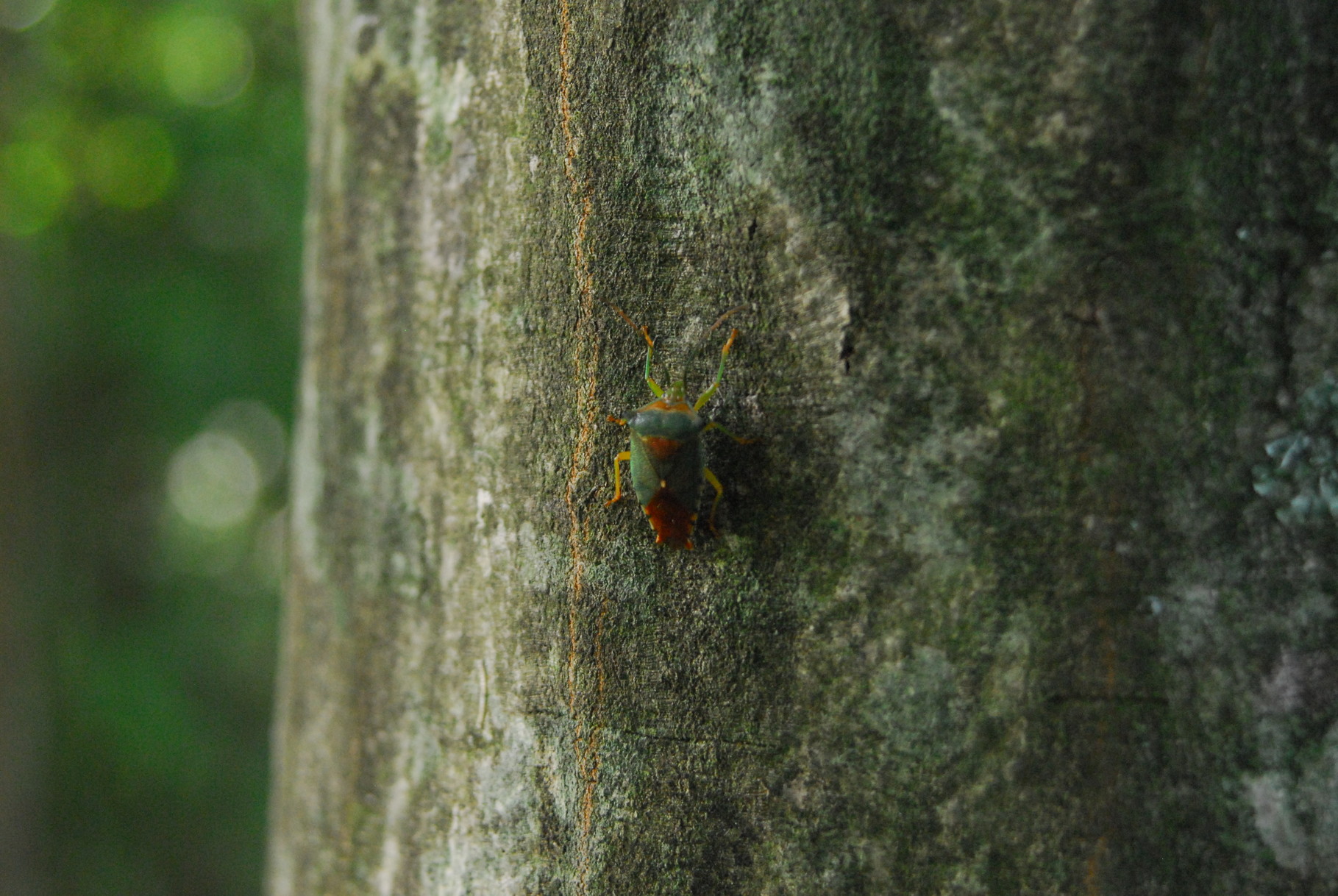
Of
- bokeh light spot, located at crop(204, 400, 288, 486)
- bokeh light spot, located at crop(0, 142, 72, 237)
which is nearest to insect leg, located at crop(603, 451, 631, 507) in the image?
bokeh light spot, located at crop(0, 142, 72, 237)

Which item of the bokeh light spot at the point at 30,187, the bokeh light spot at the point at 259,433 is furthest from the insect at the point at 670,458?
the bokeh light spot at the point at 259,433

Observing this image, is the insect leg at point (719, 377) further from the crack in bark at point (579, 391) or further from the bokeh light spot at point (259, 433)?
the bokeh light spot at point (259, 433)

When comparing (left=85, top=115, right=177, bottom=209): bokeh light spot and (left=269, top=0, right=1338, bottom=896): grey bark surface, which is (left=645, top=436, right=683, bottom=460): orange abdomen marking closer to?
(left=269, top=0, right=1338, bottom=896): grey bark surface

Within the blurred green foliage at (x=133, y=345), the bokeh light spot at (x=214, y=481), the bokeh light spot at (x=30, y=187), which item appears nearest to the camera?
the bokeh light spot at (x=30, y=187)

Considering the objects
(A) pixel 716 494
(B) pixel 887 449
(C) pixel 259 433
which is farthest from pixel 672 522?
(C) pixel 259 433

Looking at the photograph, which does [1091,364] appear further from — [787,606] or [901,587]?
[787,606]
